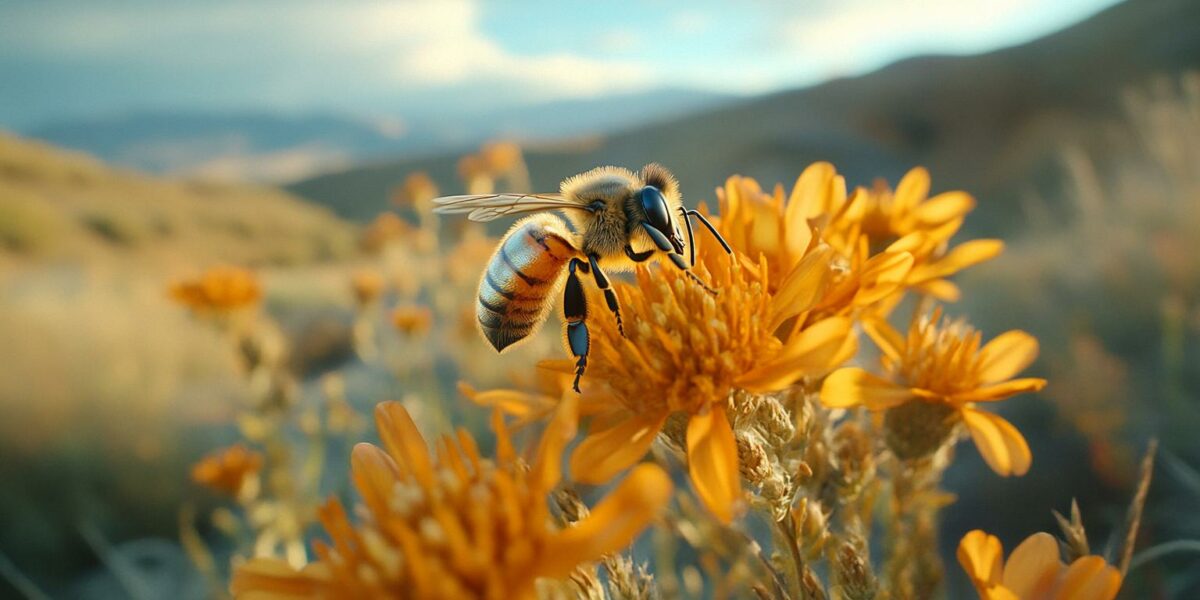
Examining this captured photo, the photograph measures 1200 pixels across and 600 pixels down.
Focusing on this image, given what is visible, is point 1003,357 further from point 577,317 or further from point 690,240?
point 577,317

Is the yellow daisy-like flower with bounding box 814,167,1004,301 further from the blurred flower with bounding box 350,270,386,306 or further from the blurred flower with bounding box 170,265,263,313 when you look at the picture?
the blurred flower with bounding box 350,270,386,306

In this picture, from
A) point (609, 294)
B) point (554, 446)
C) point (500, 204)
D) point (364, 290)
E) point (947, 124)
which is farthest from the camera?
point (947, 124)

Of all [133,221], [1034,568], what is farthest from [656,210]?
[133,221]

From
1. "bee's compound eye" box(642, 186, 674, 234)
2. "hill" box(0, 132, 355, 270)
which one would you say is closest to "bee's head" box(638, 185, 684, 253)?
"bee's compound eye" box(642, 186, 674, 234)

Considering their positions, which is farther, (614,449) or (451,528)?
(614,449)

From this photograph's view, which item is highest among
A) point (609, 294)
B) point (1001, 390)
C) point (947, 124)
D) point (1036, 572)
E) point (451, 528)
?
point (947, 124)

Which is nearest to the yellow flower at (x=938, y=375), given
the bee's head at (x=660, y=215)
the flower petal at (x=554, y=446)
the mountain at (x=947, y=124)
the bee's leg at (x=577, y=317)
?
the bee's head at (x=660, y=215)

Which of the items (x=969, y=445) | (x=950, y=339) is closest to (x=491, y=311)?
(x=950, y=339)

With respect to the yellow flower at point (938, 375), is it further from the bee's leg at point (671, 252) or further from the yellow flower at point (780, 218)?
the bee's leg at point (671, 252)
